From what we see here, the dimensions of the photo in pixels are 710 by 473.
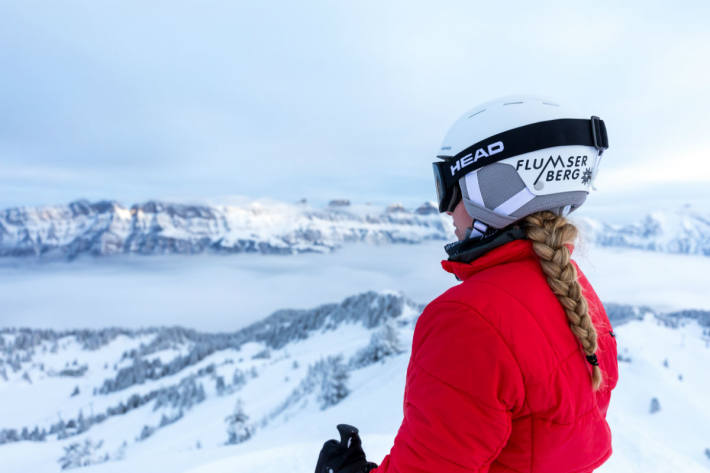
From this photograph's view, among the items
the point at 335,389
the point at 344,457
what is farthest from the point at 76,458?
the point at 344,457

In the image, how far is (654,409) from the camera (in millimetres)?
16266

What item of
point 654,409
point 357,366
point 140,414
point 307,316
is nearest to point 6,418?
point 140,414

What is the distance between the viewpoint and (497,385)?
162 centimetres

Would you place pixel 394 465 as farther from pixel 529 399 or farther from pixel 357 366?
pixel 357 366

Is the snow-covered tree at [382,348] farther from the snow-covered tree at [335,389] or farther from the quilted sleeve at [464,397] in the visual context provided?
the quilted sleeve at [464,397]

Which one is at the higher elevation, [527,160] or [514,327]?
[527,160]

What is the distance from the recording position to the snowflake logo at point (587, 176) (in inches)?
89.9

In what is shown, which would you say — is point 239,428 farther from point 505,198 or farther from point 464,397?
point 505,198

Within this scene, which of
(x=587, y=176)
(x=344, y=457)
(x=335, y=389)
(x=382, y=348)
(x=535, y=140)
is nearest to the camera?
(x=535, y=140)

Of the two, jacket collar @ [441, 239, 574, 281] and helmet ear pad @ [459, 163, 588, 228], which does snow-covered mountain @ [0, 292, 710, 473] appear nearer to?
jacket collar @ [441, 239, 574, 281]

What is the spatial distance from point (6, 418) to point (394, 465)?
141 m

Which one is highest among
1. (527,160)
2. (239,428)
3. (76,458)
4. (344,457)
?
(527,160)

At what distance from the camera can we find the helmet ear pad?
2176mm

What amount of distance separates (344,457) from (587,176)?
2725mm
